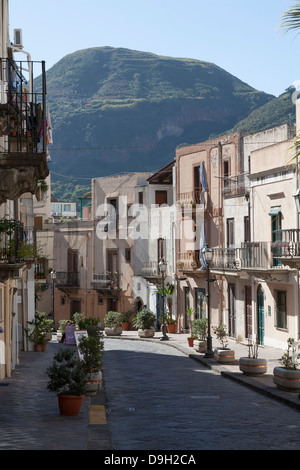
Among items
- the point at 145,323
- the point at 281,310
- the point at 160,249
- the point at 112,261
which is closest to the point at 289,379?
the point at 281,310

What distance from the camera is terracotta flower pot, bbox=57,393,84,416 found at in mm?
14562

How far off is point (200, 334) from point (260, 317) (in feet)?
15.7

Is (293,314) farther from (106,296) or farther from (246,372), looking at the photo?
(106,296)

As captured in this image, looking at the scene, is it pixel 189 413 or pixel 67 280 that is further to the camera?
pixel 67 280

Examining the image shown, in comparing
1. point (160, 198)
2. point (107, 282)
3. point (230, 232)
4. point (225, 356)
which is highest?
point (160, 198)

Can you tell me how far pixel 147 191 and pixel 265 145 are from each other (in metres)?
17.3

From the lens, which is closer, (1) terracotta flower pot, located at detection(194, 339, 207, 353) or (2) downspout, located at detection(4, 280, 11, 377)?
(2) downspout, located at detection(4, 280, 11, 377)

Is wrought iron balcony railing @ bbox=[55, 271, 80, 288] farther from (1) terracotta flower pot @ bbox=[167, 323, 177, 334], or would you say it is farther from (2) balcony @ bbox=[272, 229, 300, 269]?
(2) balcony @ bbox=[272, 229, 300, 269]

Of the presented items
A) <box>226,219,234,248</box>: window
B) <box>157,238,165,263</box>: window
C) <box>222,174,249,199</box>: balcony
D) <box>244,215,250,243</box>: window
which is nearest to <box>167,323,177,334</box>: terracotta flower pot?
<box>157,238,165,263</box>: window

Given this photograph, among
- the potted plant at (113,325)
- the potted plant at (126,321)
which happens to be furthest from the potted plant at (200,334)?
the potted plant at (126,321)

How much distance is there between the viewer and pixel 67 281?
56.2m

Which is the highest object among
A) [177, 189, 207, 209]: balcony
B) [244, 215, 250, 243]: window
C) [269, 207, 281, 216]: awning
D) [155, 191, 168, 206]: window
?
[155, 191, 168, 206]: window

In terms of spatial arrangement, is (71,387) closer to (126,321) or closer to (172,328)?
(172,328)

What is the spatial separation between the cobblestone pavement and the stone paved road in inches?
0.6
